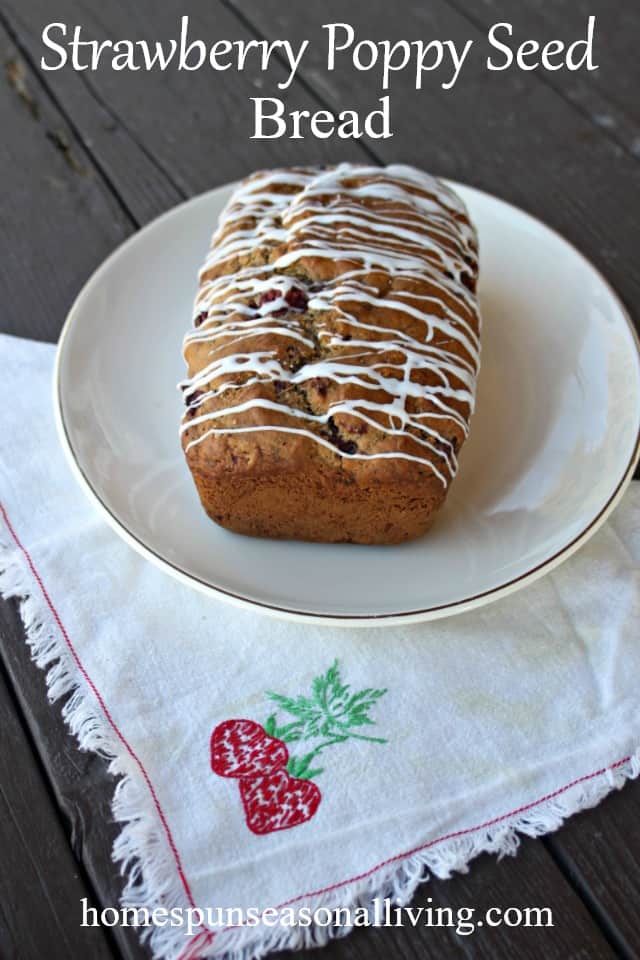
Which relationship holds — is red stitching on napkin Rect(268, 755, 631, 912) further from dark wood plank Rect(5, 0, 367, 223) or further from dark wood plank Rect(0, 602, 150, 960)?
dark wood plank Rect(5, 0, 367, 223)

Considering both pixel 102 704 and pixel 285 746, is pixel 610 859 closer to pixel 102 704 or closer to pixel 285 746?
pixel 285 746

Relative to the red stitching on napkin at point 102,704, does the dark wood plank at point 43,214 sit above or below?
above

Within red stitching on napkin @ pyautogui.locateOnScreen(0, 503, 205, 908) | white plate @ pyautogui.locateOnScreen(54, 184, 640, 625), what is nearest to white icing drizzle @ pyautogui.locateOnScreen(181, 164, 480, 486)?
white plate @ pyautogui.locateOnScreen(54, 184, 640, 625)

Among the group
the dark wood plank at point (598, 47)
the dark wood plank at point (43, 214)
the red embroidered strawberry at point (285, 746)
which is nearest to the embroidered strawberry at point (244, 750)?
the red embroidered strawberry at point (285, 746)

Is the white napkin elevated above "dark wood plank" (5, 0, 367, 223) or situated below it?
below

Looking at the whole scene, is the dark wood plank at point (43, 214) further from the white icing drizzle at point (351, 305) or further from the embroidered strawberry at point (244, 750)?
the embroidered strawberry at point (244, 750)

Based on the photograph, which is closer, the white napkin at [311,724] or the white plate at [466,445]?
the white napkin at [311,724]

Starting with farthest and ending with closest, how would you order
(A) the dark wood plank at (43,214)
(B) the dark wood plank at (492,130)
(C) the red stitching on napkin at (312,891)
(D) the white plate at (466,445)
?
1. (B) the dark wood plank at (492,130)
2. (A) the dark wood plank at (43,214)
3. (D) the white plate at (466,445)
4. (C) the red stitching on napkin at (312,891)

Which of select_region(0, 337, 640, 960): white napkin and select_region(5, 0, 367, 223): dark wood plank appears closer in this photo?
select_region(0, 337, 640, 960): white napkin

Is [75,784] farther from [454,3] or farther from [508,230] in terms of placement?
[454,3]
